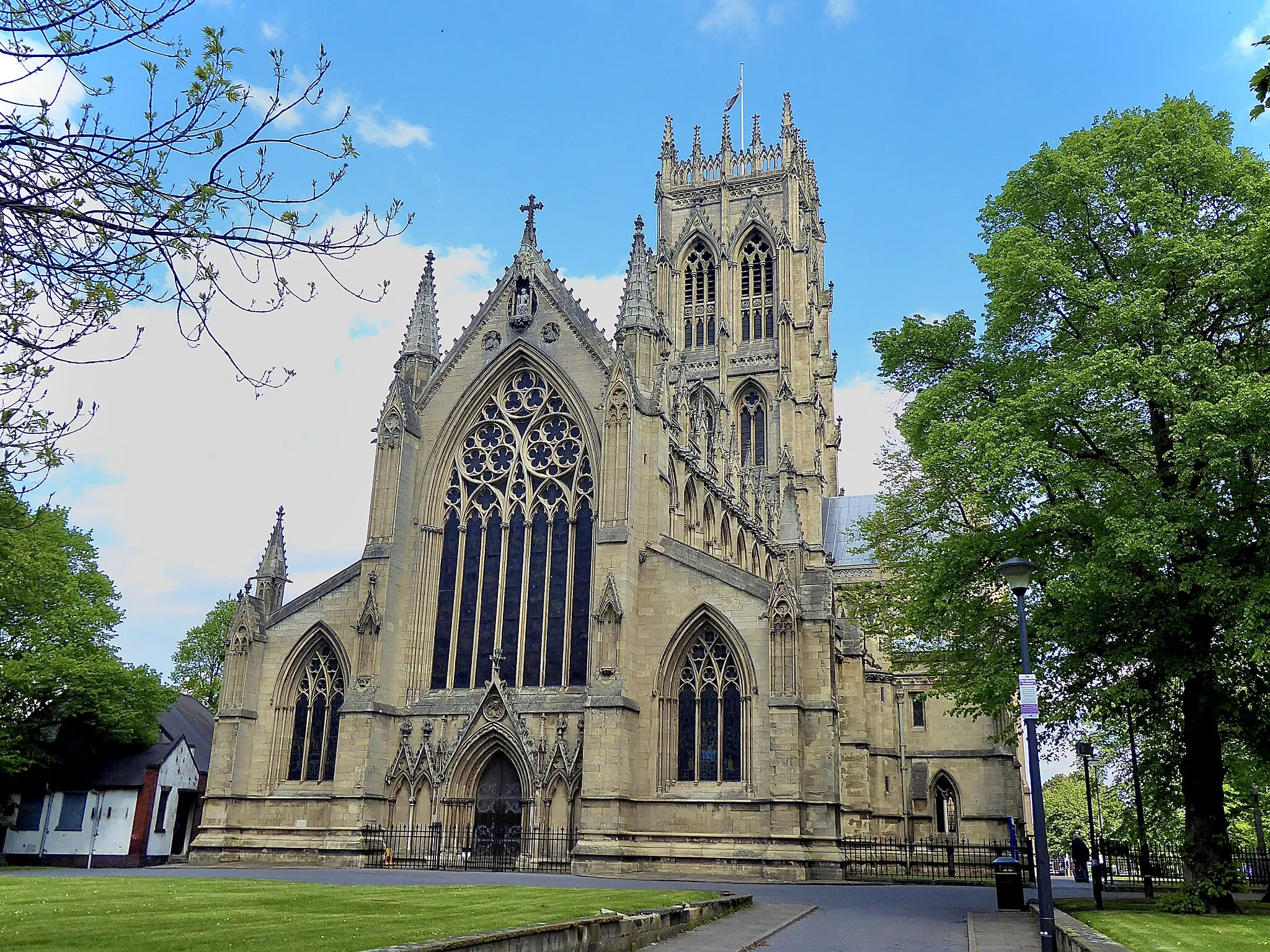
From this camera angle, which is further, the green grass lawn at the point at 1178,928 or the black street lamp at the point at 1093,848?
the black street lamp at the point at 1093,848

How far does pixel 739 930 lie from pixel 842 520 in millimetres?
51550

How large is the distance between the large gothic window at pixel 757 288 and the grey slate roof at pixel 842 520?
11.3m

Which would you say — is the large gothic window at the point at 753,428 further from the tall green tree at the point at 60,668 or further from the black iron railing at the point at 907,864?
the tall green tree at the point at 60,668

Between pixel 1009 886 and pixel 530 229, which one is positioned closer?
pixel 1009 886

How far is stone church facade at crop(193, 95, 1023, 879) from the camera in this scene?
29797 millimetres

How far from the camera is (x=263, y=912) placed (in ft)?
47.2

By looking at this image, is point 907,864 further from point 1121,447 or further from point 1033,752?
point 1033,752

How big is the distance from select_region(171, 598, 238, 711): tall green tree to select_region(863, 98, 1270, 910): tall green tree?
44005mm

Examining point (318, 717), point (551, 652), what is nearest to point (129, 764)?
point (318, 717)

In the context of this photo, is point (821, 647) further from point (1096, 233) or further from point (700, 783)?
point (1096, 233)

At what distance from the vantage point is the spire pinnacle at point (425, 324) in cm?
3741

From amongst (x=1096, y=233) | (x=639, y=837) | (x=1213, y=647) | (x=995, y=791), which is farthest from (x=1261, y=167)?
(x=995, y=791)

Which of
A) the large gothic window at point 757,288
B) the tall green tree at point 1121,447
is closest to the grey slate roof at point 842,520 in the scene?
the large gothic window at point 757,288

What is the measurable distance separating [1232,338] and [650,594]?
17.3 metres
